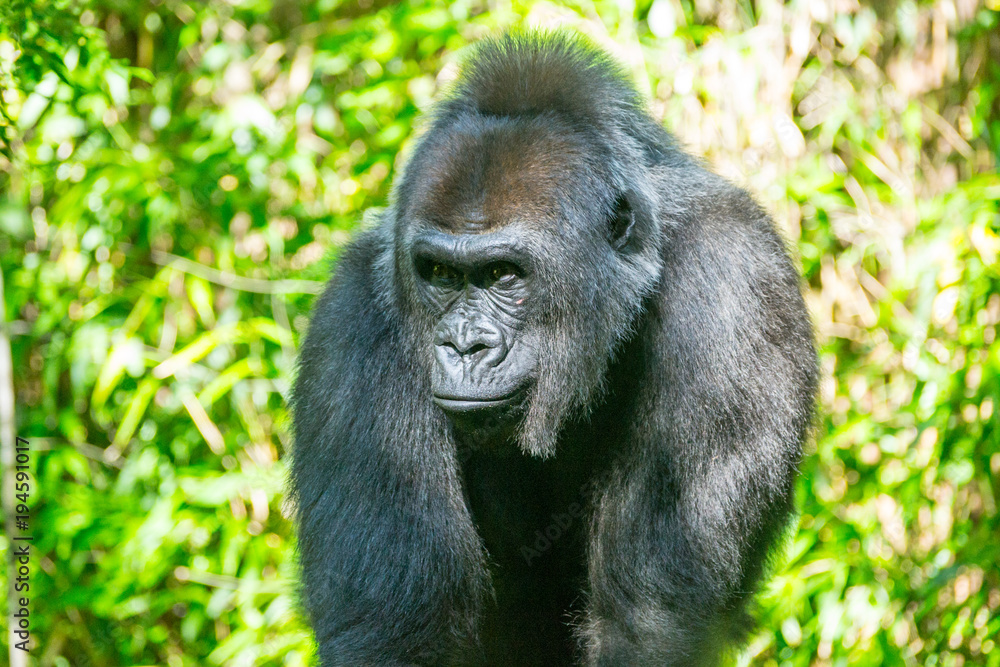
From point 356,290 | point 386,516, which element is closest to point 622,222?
point 356,290

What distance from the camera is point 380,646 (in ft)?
10.3

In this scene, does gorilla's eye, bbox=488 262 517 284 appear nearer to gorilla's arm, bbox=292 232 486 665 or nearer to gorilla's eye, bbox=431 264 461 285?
gorilla's eye, bbox=431 264 461 285

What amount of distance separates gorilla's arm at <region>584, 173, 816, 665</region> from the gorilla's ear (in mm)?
156

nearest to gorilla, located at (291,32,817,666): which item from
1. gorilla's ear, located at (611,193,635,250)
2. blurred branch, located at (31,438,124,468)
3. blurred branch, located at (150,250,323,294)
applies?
gorilla's ear, located at (611,193,635,250)

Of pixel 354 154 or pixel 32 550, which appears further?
pixel 354 154

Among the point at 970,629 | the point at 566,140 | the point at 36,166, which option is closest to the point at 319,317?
the point at 566,140

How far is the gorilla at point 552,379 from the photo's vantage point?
10.00 ft

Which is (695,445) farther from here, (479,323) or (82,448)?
(82,448)

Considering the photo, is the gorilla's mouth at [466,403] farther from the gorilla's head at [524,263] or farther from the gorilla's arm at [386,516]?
the gorilla's arm at [386,516]

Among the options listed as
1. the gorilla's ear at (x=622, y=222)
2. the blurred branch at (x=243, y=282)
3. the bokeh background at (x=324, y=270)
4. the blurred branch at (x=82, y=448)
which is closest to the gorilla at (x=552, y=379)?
the gorilla's ear at (x=622, y=222)

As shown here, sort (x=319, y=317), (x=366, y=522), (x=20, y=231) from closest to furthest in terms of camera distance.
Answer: (x=366, y=522), (x=319, y=317), (x=20, y=231)

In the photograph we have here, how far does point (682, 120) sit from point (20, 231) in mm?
3473

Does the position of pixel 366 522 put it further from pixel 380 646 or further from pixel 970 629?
pixel 970 629

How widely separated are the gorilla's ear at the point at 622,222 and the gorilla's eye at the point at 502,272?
35 centimetres
